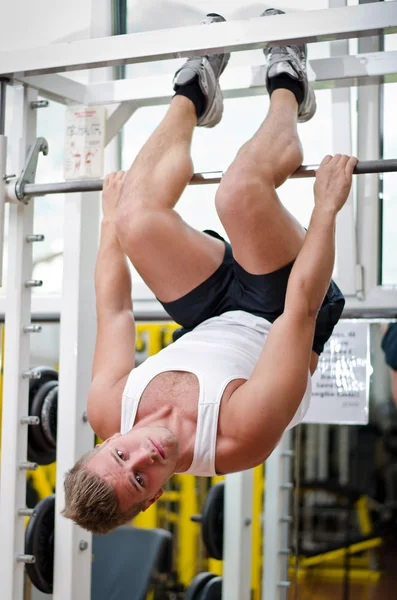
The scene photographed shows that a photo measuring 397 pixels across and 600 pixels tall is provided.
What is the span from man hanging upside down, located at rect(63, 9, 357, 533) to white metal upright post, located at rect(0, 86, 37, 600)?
0.42 m

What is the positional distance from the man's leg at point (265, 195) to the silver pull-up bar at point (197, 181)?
1.9 inches

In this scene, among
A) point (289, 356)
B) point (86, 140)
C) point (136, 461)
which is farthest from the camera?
point (86, 140)

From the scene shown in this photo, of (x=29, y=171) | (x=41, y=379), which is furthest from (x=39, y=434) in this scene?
(x=29, y=171)

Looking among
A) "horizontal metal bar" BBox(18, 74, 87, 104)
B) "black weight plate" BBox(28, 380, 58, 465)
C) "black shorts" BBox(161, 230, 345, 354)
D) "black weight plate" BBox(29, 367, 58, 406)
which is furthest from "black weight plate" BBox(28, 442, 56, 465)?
"horizontal metal bar" BBox(18, 74, 87, 104)

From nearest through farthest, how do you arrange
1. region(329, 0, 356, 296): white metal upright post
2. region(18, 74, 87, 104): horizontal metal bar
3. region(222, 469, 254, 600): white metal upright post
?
1. region(18, 74, 87, 104): horizontal metal bar
2. region(329, 0, 356, 296): white metal upright post
3. region(222, 469, 254, 600): white metal upright post

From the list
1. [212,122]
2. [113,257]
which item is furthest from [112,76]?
[113,257]

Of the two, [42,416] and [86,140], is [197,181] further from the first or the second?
[42,416]

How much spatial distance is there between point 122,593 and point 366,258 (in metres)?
1.86

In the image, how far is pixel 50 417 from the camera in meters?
3.02

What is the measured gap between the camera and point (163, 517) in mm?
4297

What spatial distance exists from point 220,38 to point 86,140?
67 centimetres

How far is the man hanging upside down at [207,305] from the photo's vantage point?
1.98 metres

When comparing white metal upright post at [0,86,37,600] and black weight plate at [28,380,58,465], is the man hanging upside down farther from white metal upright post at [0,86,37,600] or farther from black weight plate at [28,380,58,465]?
black weight plate at [28,380,58,465]

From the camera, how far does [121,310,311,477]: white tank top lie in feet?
6.63
